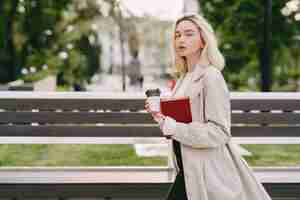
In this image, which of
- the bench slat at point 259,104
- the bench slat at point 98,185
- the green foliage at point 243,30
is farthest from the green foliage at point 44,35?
the bench slat at point 259,104

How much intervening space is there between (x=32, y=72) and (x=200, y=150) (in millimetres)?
18214

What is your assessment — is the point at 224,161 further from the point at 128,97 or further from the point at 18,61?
the point at 18,61

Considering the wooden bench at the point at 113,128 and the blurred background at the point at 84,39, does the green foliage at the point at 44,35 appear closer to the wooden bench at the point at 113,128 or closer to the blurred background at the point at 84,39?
the blurred background at the point at 84,39

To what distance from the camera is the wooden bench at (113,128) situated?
13.2 ft

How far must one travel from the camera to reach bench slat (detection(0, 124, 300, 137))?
13.6ft

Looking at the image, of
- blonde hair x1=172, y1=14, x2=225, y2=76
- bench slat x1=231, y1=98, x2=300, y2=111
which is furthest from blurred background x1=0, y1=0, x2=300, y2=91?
blonde hair x1=172, y1=14, x2=225, y2=76

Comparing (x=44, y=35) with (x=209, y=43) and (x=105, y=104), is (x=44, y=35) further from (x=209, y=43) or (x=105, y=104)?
(x=209, y=43)

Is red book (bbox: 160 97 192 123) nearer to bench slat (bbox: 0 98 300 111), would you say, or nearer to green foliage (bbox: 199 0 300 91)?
bench slat (bbox: 0 98 300 111)

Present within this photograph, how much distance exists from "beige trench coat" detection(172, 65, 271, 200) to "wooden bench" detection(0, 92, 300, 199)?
3.98 ft

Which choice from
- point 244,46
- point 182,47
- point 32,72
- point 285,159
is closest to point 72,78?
point 32,72

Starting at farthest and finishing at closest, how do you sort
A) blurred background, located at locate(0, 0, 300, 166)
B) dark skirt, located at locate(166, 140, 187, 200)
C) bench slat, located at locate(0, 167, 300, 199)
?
blurred background, located at locate(0, 0, 300, 166) → bench slat, located at locate(0, 167, 300, 199) → dark skirt, located at locate(166, 140, 187, 200)

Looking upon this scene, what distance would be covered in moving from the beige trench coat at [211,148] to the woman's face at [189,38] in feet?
0.37

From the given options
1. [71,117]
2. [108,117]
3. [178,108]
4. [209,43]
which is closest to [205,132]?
[178,108]

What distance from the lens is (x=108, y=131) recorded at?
4.20m
